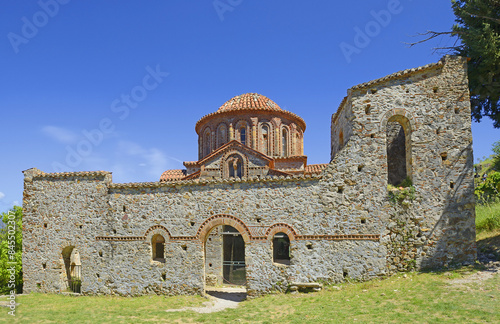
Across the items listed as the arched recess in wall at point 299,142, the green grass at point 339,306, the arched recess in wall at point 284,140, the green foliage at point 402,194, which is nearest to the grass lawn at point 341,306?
the green grass at point 339,306

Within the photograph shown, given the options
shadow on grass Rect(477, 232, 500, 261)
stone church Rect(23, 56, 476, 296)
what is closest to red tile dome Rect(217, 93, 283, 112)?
stone church Rect(23, 56, 476, 296)

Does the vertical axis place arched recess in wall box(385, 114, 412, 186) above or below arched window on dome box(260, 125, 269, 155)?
below

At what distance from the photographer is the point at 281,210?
41.7ft

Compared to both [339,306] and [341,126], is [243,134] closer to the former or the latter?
[341,126]

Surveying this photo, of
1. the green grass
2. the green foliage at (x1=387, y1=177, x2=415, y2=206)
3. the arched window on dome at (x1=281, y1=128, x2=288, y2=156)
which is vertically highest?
the arched window on dome at (x1=281, y1=128, x2=288, y2=156)

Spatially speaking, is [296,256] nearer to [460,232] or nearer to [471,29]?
[460,232]

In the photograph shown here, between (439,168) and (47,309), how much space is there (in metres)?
13.6

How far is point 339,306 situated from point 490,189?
12.1 m

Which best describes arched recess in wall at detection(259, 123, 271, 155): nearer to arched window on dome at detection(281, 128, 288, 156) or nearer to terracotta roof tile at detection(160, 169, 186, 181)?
arched window on dome at detection(281, 128, 288, 156)

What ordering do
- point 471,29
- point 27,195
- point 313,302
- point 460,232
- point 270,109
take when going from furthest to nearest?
1. point 270,109
2. point 27,195
3. point 471,29
4. point 460,232
5. point 313,302

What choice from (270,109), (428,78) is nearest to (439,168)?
(428,78)

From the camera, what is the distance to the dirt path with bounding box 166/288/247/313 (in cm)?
1171

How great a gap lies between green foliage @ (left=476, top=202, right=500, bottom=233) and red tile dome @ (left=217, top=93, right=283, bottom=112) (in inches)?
526

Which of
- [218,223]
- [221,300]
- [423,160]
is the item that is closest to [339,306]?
[221,300]
